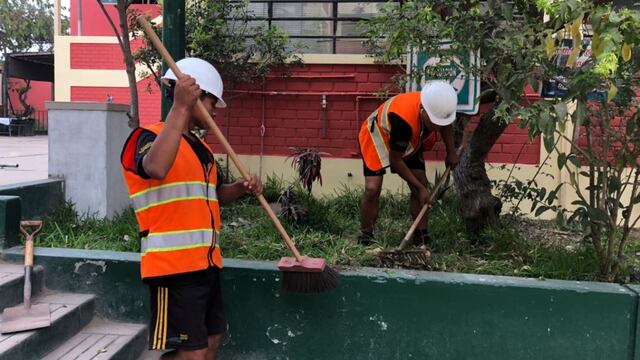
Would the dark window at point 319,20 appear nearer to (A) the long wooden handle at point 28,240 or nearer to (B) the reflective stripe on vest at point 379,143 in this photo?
(B) the reflective stripe on vest at point 379,143

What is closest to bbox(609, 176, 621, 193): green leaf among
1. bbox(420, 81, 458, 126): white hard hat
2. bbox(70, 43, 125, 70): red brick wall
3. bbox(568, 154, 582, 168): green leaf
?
bbox(568, 154, 582, 168): green leaf

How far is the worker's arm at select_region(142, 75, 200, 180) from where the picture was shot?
7.86 ft

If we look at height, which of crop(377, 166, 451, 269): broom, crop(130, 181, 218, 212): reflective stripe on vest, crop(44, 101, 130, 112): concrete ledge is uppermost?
crop(44, 101, 130, 112): concrete ledge

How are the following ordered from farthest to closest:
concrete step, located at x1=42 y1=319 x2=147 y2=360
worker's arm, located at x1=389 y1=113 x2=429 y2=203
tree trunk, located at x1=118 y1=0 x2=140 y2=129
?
tree trunk, located at x1=118 y1=0 x2=140 y2=129 → worker's arm, located at x1=389 y1=113 x2=429 y2=203 → concrete step, located at x1=42 y1=319 x2=147 y2=360

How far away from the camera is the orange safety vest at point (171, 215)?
2.61m

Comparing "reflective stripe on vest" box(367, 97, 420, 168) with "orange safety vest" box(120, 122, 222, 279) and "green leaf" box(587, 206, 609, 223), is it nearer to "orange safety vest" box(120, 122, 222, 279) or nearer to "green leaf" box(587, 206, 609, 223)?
"green leaf" box(587, 206, 609, 223)

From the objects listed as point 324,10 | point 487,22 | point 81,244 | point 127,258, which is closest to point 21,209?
point 81,244

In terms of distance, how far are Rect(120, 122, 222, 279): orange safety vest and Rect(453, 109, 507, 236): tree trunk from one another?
270 centimetres

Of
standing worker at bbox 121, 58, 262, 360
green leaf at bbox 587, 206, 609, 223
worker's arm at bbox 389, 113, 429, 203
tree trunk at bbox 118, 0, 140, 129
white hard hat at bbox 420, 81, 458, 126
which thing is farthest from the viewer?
tree trunk at bbox 118, 0, 140, 129

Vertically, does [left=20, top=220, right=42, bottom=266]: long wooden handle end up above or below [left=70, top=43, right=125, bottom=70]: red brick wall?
below

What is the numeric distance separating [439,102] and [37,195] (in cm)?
329

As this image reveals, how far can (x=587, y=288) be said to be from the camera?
338 cm

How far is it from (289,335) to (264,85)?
399 cm

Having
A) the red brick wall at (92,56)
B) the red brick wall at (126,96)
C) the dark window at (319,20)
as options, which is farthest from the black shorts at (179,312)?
the red brick wall at (92,56)
